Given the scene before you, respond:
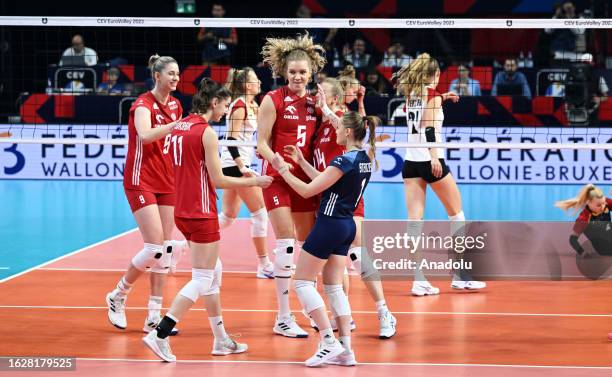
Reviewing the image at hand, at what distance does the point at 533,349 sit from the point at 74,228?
24.8 feet

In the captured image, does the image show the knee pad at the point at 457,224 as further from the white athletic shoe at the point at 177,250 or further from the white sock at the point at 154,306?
the white sock at the point at 154,306

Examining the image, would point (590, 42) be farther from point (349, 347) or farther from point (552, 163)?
point (349, 347)

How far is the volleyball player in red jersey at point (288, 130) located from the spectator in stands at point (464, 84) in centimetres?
1028

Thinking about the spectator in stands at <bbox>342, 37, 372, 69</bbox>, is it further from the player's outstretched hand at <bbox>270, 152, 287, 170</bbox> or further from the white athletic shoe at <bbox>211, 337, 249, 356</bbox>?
the white athletic shoe at <bbox>211, 337, 249, 356</bbox>

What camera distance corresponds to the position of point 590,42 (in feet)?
67.0

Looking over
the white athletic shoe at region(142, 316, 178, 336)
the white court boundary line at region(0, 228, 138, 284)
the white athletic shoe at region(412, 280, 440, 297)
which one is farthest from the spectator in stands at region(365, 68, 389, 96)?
the white athletic shoe at region(142, 316, 178, 336)

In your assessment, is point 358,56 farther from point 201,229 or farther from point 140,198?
point 201,229

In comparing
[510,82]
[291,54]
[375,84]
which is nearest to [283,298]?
[291,54]

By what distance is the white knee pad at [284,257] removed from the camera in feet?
24.7

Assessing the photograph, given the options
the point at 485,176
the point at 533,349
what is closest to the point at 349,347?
the point at 533,349

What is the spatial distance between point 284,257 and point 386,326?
928 millimetres

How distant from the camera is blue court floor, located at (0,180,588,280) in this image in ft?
38.6

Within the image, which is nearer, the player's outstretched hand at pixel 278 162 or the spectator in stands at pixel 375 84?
the player's outstretched hand at pixel 278 162

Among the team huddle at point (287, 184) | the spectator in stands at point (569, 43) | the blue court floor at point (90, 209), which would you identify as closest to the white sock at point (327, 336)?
the team huddle at point (287, 184)
